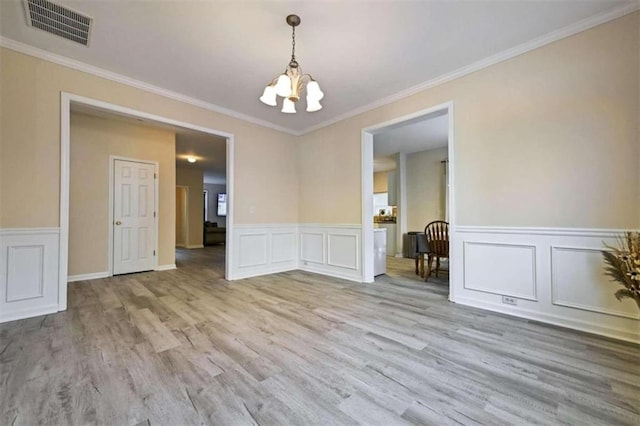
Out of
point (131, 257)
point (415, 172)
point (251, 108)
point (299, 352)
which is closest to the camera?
point (299, 352)

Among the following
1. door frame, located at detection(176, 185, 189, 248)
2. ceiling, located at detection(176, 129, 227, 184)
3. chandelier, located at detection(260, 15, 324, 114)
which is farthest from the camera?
door frame, located at detection(176, 185, 189, 248)

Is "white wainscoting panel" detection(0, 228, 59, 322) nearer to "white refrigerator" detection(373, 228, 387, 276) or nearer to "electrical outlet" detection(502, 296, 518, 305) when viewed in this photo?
"white refrigerator" detection(373, 228, 387, 276)

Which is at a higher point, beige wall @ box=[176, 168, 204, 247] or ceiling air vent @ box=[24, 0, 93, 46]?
ceiling air vent @ box=[24, 0, 93, 46]

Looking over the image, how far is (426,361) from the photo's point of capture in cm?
179

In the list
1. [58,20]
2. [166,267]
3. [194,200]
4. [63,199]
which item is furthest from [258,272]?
[194,200]

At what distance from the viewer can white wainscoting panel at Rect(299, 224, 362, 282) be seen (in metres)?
4.17

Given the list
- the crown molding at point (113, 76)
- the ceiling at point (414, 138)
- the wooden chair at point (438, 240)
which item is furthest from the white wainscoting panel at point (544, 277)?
the crown molding at point (113, 76)

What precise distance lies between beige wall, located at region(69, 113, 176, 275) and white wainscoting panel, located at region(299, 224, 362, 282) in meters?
3.43

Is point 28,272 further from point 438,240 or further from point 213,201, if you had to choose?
point 213,201

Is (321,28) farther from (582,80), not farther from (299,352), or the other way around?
(299,352)

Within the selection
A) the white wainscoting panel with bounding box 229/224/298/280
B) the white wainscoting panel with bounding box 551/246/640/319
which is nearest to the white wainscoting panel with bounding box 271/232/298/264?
the white wainscoting panel with bounding box 229/224/298/280

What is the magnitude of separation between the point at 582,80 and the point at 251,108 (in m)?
3.91

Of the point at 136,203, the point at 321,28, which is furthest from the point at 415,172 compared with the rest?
the point at 136,203

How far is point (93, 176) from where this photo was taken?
14.3 ft
